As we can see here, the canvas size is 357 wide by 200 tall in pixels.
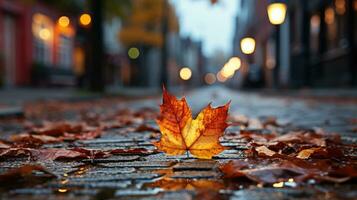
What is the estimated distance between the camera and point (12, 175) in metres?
2.05

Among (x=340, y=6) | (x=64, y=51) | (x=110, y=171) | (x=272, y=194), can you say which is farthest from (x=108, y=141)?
(x=64, y=51)

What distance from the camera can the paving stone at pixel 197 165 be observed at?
2.23 meters

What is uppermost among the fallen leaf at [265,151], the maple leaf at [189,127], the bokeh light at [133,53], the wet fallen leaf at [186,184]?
the bokeh light at [133,53]

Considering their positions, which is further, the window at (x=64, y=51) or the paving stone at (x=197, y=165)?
the window at (x=64, y=51)

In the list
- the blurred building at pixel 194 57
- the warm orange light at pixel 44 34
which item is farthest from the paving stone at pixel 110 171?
the blurred building at pixel 194 57

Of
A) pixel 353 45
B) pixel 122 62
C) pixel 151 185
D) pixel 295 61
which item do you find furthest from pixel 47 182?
pixel 122 62

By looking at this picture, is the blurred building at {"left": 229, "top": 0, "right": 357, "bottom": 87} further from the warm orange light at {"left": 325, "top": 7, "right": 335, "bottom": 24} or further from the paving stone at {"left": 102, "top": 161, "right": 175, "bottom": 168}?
the paving stone at {"left": 102, "top": 161, "right": 175, "bottom": 168}

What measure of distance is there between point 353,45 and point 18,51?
50.4 feet

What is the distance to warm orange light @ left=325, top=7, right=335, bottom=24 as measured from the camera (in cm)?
1741

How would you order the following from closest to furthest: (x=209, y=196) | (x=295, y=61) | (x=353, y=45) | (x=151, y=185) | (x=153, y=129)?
(x=209, y=196) < (x=151, y=185) < (x=153, y=129) < (x=353, y=45) < (x=295, y=61)

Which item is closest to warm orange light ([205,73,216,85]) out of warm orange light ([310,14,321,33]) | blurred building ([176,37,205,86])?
blurred building ([176,37,205,86])

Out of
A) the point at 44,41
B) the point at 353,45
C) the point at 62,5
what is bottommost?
the point at 353,45

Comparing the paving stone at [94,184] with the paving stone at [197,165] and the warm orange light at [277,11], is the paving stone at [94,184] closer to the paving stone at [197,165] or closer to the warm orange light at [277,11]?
the paving stone at [197,165]

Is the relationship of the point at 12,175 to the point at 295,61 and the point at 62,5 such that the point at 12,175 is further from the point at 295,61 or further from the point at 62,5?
the point at 62,5
